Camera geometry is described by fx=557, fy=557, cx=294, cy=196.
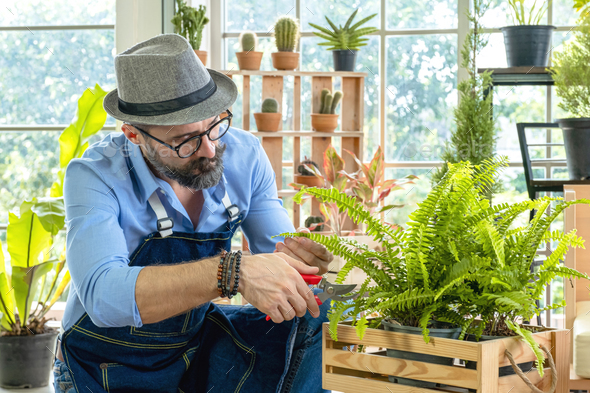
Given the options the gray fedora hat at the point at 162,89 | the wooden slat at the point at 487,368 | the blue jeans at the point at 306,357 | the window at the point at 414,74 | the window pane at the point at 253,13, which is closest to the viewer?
the wooden slat at the point at 487,368

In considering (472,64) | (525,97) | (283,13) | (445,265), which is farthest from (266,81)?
(445,265)

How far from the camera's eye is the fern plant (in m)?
0.77

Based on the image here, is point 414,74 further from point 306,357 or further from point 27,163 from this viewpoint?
point 306,357

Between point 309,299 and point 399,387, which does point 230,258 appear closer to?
point 309,299

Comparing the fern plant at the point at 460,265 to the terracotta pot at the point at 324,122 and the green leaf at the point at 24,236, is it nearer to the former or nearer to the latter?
the green leaf at the point at 24,236

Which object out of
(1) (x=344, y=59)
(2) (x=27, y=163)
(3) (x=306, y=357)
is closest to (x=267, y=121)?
(1) (x=344, y=59)

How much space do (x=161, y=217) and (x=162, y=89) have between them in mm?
295

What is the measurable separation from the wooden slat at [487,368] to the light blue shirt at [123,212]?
2.04 feet

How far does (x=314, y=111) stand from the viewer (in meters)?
3.28

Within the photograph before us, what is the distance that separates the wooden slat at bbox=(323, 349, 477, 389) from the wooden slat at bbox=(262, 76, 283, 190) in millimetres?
2407

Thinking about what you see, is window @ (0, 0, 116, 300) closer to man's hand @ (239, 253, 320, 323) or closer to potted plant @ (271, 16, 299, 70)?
potted plant @ (271, 16, 299, 70)

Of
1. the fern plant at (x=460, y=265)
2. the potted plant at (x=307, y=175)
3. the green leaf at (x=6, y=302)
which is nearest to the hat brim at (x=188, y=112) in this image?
the fern plant at (x=460, y=265)

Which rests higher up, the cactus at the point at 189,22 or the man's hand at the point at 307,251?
the cactus at the point at 189,22

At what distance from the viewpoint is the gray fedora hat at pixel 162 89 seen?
1242 millimetres
